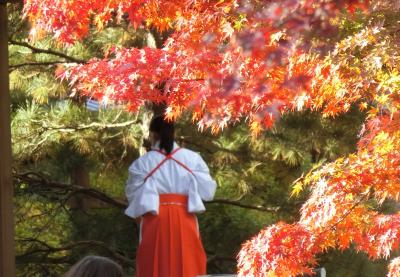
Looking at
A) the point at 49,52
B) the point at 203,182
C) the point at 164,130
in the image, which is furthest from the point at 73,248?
the point at 164,130

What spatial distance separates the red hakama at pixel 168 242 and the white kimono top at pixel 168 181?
0.06 m

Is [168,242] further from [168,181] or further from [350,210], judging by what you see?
[350,210]

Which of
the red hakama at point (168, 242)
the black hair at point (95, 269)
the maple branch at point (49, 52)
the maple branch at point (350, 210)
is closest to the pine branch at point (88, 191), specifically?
the maple branch at point (49, 52)

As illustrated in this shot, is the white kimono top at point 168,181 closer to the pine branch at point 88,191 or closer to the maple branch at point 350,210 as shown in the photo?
the pine branch at point 88,191

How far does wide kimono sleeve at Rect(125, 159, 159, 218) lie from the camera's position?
5.73 m

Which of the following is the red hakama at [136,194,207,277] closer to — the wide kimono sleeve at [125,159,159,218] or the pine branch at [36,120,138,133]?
the wide kimono sleeve at [125,159,159,218]

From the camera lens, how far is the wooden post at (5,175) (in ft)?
16.1

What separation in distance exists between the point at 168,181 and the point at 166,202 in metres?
0.14

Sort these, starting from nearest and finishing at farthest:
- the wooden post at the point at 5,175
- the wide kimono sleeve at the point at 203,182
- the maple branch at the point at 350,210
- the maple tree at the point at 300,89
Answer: the maple tree at the point at 300,89, the maple branch at the point at 350,210, the wooden post at the point at 5,175, the wide kimono sleeve at the point at 203,182

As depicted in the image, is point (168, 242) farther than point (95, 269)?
Yes

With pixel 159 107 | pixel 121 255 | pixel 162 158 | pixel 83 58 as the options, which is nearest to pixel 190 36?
pixel 162 158

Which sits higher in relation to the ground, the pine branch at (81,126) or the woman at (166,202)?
the pine branch at (81,126)

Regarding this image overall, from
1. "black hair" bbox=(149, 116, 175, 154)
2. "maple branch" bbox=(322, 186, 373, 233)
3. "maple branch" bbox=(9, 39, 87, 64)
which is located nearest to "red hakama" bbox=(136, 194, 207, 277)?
"black hair" bbox=(149, 116, 175, 154)

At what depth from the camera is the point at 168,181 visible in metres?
5.81
